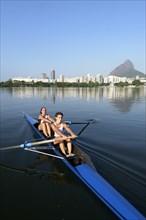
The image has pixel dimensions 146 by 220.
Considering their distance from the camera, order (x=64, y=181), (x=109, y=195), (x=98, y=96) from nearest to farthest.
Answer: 1. (x=109, y=195)
2. (x=64, y=181)
3. (x=98, y=96)

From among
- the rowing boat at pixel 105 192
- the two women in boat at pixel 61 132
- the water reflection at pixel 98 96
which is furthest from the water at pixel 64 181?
the water reflection at pixel 98 96

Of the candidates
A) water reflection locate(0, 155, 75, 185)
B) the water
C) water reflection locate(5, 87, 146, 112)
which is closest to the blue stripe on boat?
the water

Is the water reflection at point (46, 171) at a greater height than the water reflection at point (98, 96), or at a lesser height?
lesser

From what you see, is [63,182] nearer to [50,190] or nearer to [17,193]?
[50,190]

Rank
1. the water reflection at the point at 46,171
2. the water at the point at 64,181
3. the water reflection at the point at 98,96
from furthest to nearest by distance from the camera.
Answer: the water reflection at the point at 98,96 → the water reflection at the point at 46,171 → the water at the point at 64,181

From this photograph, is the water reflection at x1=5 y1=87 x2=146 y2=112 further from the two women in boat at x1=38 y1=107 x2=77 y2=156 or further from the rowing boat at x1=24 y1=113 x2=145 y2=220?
the rowing boat at x1=24 y1=113 x2=145 y2=220

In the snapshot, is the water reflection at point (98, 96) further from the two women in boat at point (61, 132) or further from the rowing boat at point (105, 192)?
the rowing boat at point (105, 192)

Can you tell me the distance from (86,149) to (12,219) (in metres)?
5.47

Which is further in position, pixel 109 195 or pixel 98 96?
pixel 98 96

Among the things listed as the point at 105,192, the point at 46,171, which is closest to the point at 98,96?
the point at 46,171

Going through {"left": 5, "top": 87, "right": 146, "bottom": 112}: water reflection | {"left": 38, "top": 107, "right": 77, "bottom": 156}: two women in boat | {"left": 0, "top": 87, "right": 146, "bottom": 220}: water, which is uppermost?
{"left": 5, "top": 87, "right": 146, "bottom": 112}: water reflection

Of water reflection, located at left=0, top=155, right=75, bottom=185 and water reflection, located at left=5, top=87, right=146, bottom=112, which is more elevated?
water reflection, located at left=5, top=87, right=146, bottom=112

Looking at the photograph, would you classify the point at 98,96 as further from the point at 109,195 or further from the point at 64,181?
the point at 109,195

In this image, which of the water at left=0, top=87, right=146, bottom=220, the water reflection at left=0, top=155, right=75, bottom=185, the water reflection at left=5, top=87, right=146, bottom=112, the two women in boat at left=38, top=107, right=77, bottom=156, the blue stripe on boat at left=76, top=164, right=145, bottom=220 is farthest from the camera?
the water reflection at left=5, top=87, right=146, bottom=112
